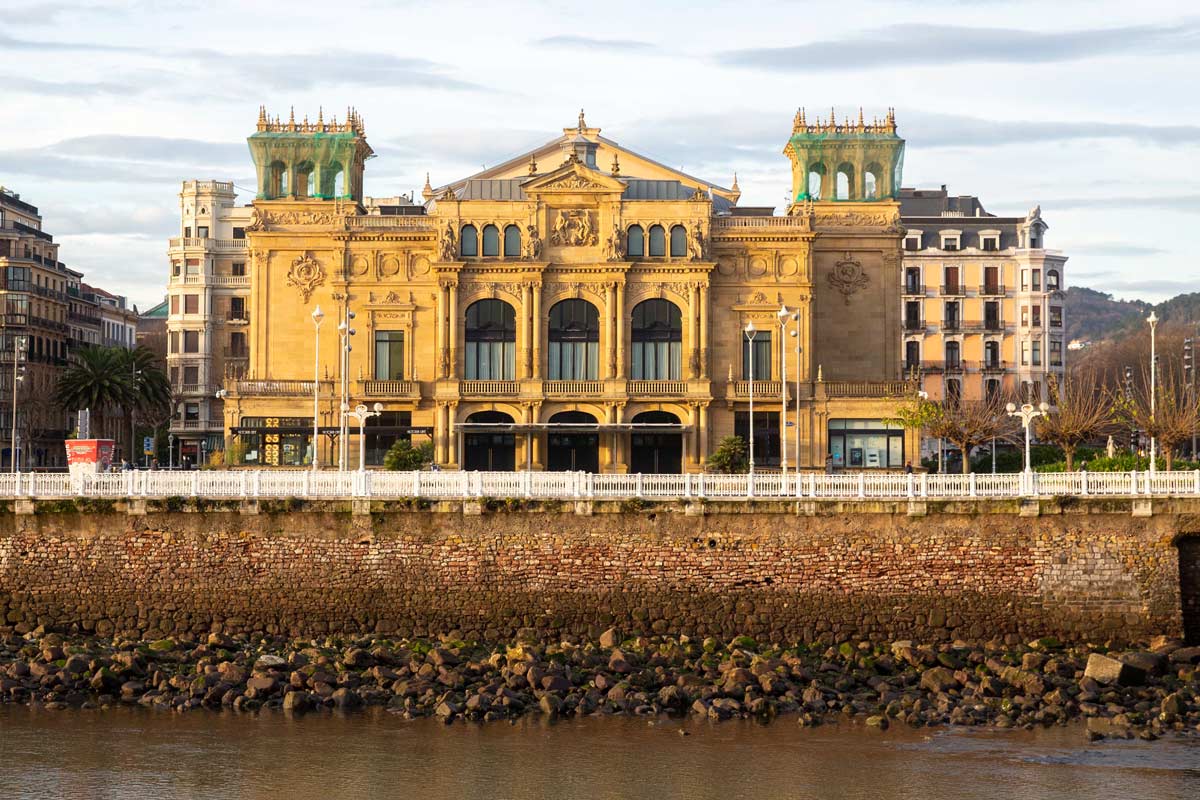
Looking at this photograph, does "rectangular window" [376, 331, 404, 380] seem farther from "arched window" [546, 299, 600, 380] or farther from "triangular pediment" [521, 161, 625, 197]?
"triangular pediment" [521, 161, 625, 197]

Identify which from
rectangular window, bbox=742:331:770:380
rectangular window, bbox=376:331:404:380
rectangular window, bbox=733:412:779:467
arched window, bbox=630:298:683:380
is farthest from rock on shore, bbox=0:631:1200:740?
rectangular window, bbox=742:331:770:380

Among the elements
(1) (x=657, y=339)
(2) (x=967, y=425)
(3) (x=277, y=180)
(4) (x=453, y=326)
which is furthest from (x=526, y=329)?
(2) (x=967, y=425)

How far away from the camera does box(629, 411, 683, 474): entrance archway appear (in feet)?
292

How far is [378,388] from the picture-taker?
87.7m

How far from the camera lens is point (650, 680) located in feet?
148

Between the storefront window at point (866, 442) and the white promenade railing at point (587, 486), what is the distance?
3597cm

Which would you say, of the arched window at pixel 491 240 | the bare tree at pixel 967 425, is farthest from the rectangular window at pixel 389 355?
the bare tree at pixel 967 425

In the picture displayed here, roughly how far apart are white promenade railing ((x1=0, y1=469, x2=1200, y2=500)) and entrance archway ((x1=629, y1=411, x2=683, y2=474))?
36203 millimetres

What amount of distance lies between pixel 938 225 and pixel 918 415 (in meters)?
51.1

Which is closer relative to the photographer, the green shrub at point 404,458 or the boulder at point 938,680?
the boulder at point 938,680

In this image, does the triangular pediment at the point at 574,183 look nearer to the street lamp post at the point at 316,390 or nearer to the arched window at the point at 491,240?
the arched window at the point at 491,240

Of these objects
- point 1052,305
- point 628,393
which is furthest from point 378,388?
point 1052,305

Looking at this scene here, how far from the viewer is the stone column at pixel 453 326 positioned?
3462 inches

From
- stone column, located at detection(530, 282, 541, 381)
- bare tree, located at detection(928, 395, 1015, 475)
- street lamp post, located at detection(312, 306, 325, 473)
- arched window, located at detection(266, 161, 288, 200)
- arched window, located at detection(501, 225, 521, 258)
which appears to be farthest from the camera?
arched window, located at detection(266, 161, 288, 200)
